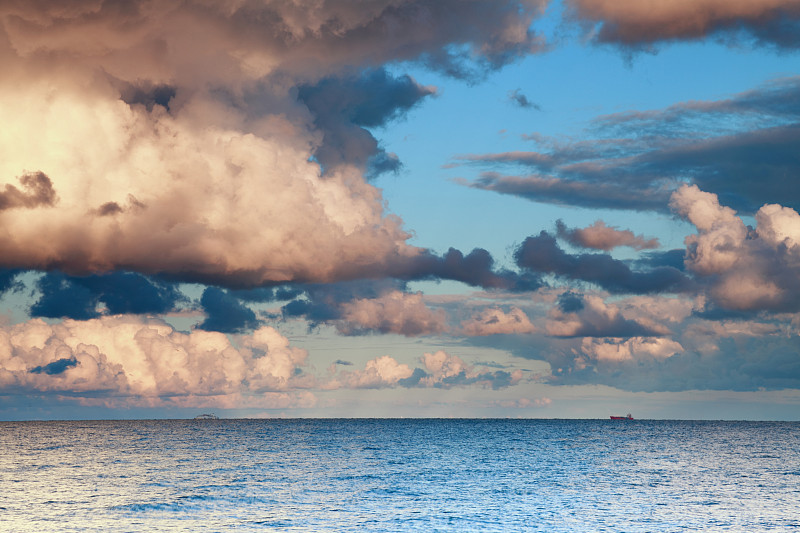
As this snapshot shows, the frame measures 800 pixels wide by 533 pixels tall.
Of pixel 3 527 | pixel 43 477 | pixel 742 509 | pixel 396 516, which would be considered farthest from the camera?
pixel 43 477

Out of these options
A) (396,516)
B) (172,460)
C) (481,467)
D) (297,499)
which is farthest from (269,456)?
(396,516)

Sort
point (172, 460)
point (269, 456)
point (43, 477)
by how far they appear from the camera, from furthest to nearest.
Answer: point (269, 456), point (172, 460), point (43, 477)

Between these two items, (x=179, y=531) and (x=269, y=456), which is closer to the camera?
(x=179, y=531)

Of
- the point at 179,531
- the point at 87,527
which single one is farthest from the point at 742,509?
the point at 87,527

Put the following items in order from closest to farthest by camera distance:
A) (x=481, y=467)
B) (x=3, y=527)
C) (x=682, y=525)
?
(x=3, y=527) → (x=682, y=525) → (x=481, y=467)

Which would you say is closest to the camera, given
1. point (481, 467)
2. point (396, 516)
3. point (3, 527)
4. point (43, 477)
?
point (3, 527)

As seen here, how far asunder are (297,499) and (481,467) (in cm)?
5533

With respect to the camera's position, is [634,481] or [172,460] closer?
[634,481]

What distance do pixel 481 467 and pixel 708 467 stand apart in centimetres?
3952

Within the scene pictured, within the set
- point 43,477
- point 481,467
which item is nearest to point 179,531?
point 43,477

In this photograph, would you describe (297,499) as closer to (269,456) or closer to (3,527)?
(3,527)

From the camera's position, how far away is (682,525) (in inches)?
2596

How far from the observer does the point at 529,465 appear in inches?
5369

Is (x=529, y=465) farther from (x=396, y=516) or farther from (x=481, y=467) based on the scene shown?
(x=396, y=516)
